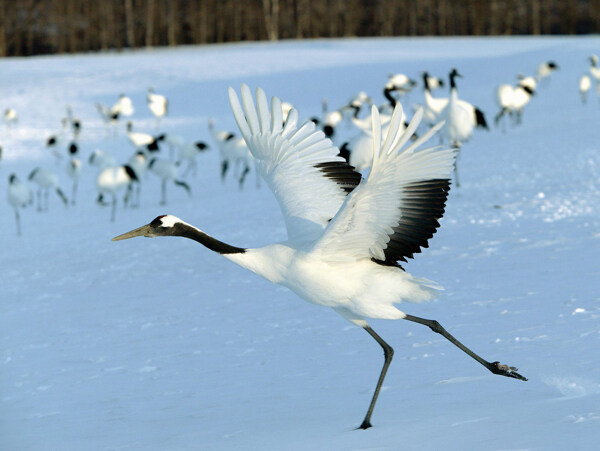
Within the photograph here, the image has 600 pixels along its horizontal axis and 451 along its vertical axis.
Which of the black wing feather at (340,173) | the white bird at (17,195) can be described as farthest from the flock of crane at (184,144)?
the black wing feather at (340,173)

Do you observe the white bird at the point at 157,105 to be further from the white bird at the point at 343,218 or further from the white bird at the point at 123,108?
the white bird at the point at 343,218

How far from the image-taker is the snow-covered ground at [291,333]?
13.8ft

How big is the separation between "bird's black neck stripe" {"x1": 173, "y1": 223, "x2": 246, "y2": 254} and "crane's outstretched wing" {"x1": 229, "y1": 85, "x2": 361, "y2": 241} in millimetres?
380

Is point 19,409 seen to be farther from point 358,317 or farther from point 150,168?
point 150,168

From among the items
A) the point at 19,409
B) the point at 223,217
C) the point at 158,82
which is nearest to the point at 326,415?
the point at 19,409

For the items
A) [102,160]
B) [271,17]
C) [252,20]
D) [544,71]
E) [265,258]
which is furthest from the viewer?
[252,20]

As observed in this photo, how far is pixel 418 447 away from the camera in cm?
356

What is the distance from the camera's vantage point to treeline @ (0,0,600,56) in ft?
153

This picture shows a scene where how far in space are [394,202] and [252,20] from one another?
151 ft

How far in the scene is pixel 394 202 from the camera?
378cm

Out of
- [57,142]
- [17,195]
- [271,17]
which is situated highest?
[271,17]

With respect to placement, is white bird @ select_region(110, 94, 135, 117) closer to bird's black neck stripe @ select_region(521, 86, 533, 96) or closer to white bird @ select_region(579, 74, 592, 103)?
bird's black neck stripe @ select_region(521, 86, 533, 96)

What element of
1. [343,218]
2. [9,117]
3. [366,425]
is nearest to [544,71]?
[9,117]

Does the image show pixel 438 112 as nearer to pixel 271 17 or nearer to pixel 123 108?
pixel 123 108
